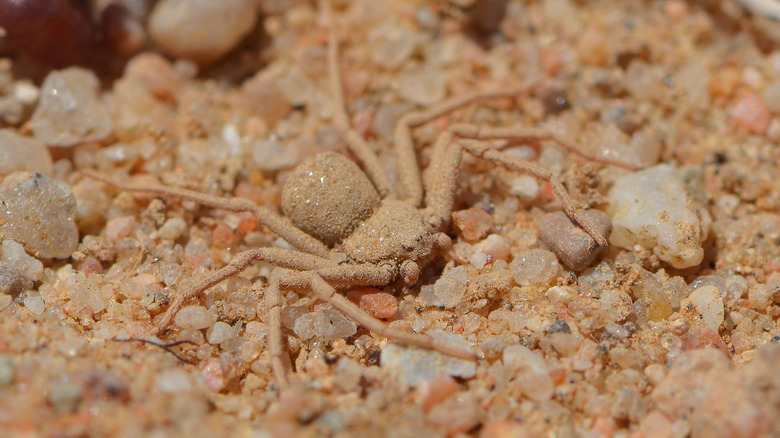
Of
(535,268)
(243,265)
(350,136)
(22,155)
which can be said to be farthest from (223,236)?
(535,268)

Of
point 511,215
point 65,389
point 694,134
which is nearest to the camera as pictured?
point 65,389

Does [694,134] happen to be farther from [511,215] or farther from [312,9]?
[312,9]

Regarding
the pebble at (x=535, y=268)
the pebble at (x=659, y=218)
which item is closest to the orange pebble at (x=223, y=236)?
the pebble at (x=535, y=268)

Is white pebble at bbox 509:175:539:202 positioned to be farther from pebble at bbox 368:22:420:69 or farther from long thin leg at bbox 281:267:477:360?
pebble at bbox 368:22:420:69

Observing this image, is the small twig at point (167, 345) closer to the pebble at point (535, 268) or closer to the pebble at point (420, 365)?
the pebble at point (420, 365)

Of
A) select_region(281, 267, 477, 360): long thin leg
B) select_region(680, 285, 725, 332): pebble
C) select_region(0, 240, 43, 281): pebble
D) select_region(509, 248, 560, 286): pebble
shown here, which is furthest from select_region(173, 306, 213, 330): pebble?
select_region(680, 285, 725, 332): pebble

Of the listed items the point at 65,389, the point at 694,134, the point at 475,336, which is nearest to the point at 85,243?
the point at 65,389
